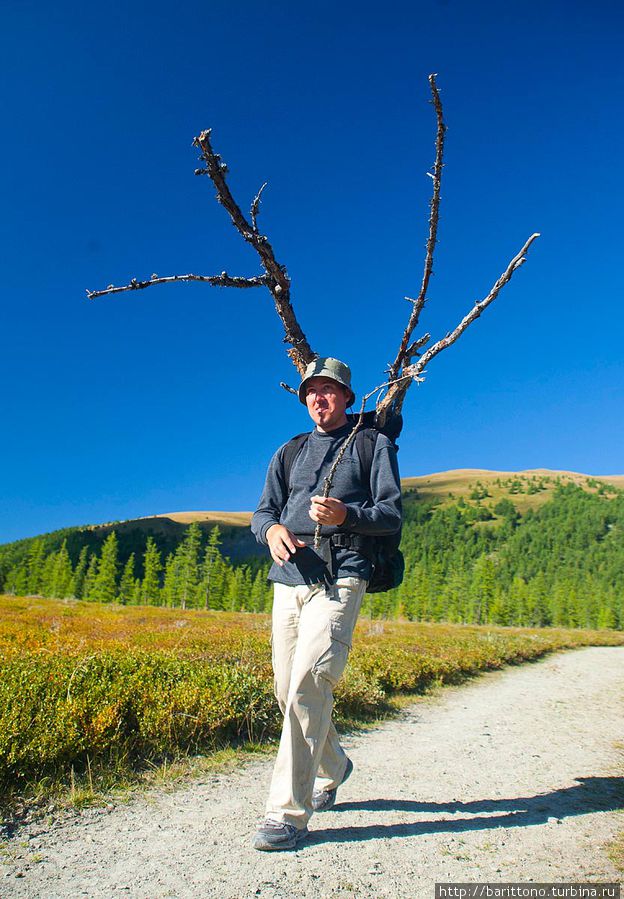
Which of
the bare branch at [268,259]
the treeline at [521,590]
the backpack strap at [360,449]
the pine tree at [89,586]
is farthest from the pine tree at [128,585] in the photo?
the backpack strap at [360,449]

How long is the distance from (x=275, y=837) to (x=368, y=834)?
79 cm

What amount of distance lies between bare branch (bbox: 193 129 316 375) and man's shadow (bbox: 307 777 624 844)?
402 cm

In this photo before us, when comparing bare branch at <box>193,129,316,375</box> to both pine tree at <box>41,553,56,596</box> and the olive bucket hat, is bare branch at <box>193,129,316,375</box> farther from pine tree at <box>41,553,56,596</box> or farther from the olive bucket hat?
pine tree at <box>41,553,56,596</box>

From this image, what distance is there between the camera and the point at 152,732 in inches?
219

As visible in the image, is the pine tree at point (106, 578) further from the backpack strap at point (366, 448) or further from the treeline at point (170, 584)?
the backpack strap at point (366, 448)

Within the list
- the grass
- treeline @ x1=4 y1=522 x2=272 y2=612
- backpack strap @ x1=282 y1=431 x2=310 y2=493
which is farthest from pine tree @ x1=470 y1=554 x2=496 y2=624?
backpack strap @ x1=282 y1=431 x2=310 y2=493

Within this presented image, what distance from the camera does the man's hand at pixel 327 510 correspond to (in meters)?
3.63

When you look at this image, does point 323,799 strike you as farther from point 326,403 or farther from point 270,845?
point 326,403

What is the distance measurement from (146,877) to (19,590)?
361 ft

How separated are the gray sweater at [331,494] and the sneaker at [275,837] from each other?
1.56 metres

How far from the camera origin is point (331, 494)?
14.0 feet

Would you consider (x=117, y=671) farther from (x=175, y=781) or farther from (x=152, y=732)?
(x=175, y=781)

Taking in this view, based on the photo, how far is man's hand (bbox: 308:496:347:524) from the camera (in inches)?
143

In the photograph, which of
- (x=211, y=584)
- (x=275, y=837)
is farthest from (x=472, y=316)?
(x=211, y=584)
